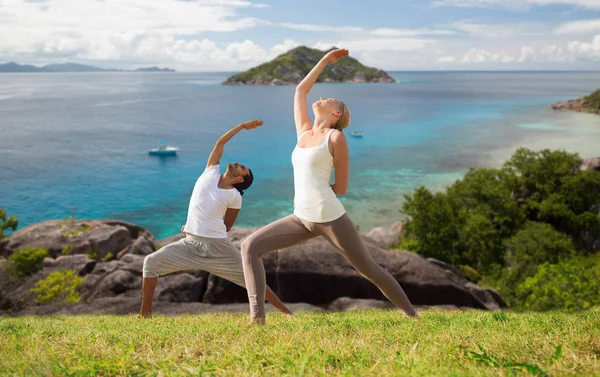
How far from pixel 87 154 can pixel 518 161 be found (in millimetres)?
66469

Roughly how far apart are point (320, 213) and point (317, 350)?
2050mm

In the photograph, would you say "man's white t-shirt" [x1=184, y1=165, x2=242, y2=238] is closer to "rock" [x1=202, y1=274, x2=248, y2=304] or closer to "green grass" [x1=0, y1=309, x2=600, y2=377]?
"green grass" [x1=0, y1=309, x2=600, y2=377]

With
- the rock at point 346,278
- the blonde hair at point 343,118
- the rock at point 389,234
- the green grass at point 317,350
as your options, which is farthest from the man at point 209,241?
the rock at point 389,234

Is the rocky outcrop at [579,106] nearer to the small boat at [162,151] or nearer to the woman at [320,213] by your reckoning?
the small boat at [162,151]

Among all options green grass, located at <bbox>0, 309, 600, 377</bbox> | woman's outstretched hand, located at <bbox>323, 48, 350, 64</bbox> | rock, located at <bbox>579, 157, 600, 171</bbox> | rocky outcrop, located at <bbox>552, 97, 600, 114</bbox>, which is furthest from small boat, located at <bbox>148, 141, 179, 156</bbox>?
rocky outcrop, located at <bbox>552, 97, 600, 114</bbox>

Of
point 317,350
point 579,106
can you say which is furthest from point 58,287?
point 579,106

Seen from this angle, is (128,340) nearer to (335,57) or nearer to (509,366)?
(509,366)

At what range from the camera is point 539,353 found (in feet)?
12.5

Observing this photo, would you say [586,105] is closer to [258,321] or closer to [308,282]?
[308,282]

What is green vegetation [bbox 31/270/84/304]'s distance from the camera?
17281 mm

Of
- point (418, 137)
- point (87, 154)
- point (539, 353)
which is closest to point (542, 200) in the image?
point (539, 353)

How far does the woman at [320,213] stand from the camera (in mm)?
5727

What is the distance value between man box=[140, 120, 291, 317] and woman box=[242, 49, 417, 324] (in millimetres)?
1415

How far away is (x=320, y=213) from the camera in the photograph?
18.8ft
